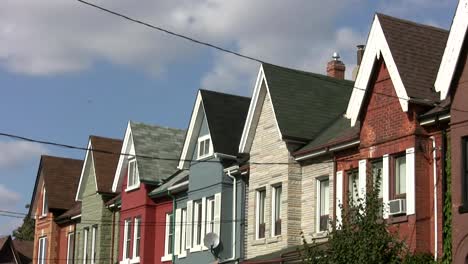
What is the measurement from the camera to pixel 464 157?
25.5 metres

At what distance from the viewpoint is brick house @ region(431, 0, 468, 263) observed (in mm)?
25016

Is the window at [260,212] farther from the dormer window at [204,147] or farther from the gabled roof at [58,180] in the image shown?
the gabled roof at [58,180]

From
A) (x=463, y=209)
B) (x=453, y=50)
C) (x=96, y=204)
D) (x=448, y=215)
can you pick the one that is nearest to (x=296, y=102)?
(x=453, y=50)

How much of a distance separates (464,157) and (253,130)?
38.0ft

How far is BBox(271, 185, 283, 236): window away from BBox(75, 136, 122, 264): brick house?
1447cm

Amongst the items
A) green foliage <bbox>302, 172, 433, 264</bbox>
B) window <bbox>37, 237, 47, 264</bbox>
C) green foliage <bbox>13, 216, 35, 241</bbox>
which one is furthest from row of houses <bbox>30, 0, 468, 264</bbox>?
green foliage <bbox>13, 216, 35, 241</bbox>

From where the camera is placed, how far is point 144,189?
144 ft

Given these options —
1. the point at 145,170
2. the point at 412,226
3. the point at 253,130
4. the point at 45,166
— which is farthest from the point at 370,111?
the point at 45,166

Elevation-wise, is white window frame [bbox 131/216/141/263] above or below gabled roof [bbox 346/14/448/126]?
below

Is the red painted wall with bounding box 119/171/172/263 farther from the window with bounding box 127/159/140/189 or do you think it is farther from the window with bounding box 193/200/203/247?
the window with bounding box 193/200/203/247

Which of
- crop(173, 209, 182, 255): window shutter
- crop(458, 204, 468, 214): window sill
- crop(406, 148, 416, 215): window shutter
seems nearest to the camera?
crop(458, 204, 468, 214): window sill

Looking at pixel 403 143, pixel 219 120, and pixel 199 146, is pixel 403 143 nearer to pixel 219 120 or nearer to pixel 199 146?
pixel 219 120

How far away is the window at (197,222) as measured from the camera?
3947 centimetres

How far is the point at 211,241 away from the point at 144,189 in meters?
8.00
